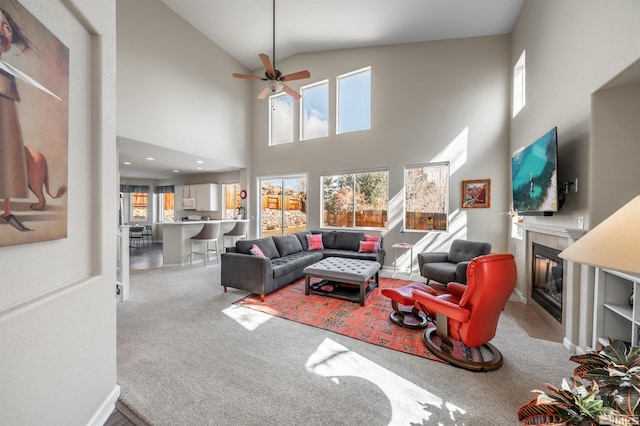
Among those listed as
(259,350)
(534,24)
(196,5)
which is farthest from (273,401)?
(196,5)

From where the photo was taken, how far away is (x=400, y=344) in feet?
7.93

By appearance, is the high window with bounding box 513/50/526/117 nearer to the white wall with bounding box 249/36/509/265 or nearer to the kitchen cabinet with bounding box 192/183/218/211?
the white wall with bounding box 249/36/509/265

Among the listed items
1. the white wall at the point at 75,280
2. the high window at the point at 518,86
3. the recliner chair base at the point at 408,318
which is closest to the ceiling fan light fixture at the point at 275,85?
the white wall at the point at 75,280

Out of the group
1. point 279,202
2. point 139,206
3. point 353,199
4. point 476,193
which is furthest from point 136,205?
point 476,193

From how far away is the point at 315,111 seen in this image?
6.47 metres

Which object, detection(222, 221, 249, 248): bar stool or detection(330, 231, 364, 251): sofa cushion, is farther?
detection(222, 221, 249, 248): bar stool

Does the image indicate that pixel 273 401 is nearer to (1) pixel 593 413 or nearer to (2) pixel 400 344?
(2) pixel 400 344

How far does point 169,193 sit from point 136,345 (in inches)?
331

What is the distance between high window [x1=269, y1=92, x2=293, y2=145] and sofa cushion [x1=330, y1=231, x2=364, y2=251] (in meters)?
3.11

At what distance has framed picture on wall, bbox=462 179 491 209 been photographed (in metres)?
4.68

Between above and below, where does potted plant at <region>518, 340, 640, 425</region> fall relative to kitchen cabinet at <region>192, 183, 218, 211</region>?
below

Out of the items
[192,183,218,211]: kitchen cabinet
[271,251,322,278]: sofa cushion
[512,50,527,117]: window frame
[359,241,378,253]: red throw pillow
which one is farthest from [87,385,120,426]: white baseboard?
[192,183,218,211]: kitchen cabinet

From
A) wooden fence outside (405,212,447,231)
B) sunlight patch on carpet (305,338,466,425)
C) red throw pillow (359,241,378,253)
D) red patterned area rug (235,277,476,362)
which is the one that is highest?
wooden fence outside (405,212,447,231)

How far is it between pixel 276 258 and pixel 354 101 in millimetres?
4229
